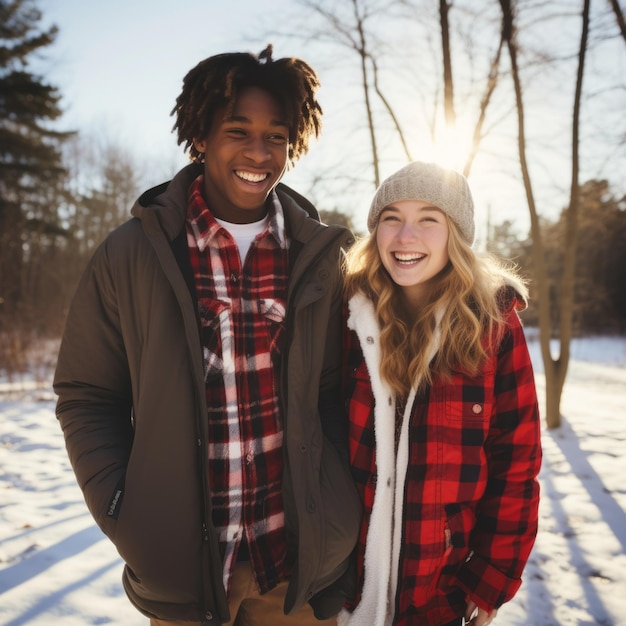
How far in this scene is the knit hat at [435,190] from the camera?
1.93 meters

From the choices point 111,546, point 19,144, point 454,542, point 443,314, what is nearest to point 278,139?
point 443,314

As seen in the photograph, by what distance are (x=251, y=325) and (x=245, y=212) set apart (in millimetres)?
485

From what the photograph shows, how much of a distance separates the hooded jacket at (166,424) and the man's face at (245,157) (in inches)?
7.4

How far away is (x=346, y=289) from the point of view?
6.95ft

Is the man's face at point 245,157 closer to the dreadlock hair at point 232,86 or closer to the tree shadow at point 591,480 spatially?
the dreadlock hair at point 232,86

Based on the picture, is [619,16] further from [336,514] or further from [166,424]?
[166,424]

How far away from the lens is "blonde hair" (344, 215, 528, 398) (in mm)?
1820

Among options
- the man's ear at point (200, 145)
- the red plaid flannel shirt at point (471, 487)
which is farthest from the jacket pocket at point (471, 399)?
the man's ear at point (200, 145)

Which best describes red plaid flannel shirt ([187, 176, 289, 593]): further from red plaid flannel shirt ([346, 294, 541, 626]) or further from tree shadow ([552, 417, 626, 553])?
tree shadow ([552, 417, 626, 553])

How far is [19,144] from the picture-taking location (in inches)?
617

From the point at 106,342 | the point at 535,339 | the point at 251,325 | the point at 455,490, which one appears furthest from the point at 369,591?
the point at 535,339

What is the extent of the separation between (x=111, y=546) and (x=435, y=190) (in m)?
3.47

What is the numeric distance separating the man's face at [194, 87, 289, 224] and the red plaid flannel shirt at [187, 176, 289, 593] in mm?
113

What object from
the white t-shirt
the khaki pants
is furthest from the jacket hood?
the khaki pants
